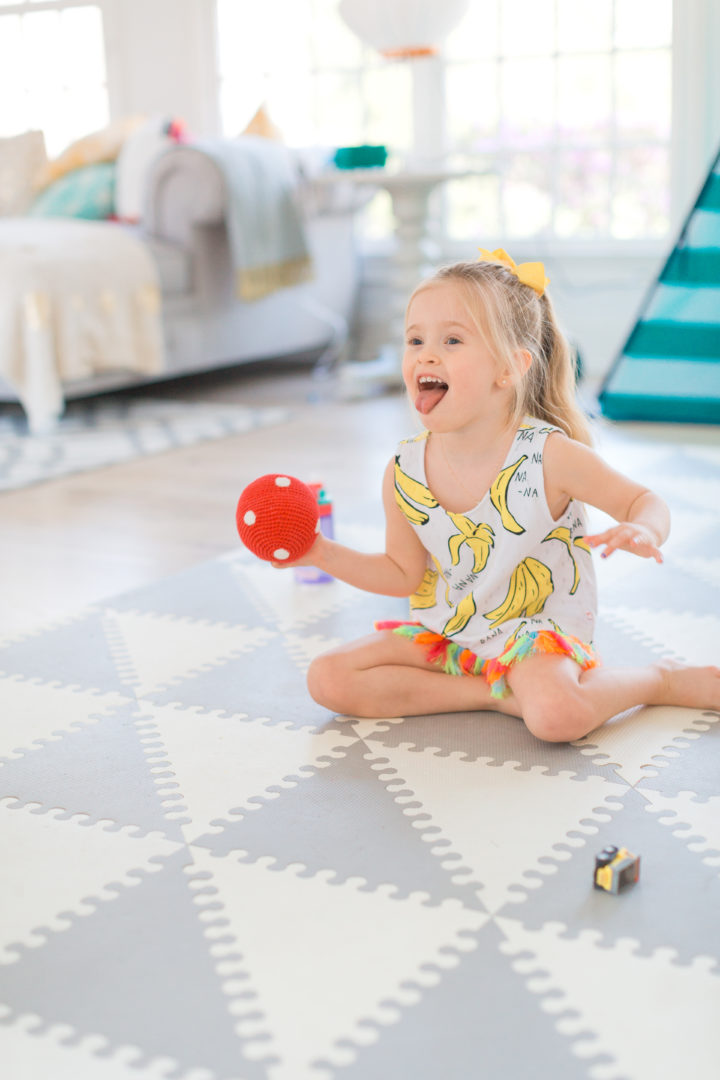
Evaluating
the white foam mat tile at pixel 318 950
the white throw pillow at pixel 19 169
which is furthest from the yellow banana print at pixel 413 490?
the white throw pillow at pixel 19 169

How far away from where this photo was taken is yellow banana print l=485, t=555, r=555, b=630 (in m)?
1.32

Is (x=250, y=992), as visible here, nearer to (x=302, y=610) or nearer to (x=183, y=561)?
(x=302, y=610)

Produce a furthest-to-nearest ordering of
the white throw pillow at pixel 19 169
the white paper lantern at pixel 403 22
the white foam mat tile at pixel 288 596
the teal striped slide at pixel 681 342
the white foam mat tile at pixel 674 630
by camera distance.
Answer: the white throw pillow at pixel 19 169 < the white paper lantern at pixel 403 22 < the teal striped slide at pixel 681 342 < the white foam mat tile at pixel 288 596 < the white foam mat tile at pixel 674 630

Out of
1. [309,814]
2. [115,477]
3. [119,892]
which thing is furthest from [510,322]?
[115,477]

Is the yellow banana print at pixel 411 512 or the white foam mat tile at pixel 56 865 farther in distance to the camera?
the yellow banana print at pixel 411 512

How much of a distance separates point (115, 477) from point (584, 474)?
1689 mm

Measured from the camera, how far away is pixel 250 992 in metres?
0.85

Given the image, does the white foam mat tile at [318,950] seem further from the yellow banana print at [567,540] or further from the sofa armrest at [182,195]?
the sofa armrest at [182,195]

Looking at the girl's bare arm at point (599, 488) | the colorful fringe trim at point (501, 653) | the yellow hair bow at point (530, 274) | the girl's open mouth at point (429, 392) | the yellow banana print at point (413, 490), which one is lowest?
the colorful fringe trim at point (501, 653)

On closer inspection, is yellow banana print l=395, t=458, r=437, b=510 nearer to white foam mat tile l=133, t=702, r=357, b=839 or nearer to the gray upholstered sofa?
white foam mat tile l=133, t=702, r=357, b=839

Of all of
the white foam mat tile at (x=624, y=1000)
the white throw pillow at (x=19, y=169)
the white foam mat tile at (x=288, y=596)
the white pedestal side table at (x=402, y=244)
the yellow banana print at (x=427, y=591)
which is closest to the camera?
the white foam mat tile at (x=624, y=1000)

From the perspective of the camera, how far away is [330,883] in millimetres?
990

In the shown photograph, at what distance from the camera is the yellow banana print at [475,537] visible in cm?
132

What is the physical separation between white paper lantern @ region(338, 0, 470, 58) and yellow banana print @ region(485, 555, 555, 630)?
275 centimetres
